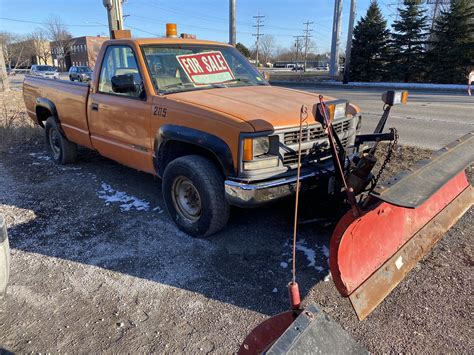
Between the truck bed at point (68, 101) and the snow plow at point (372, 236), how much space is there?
10.8 ft

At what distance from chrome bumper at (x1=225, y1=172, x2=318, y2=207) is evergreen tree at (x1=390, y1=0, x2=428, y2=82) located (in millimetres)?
29900

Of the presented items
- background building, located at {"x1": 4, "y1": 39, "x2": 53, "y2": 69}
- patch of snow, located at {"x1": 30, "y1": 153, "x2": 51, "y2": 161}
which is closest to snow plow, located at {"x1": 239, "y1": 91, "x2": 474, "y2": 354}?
patch of snow, located at {"x1": 30, "y1": 153, "x2": 51, "y2": 161}

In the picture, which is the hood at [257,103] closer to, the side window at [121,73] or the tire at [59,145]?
the side window at [121,73]

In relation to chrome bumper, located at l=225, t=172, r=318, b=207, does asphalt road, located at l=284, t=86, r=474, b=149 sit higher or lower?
lower

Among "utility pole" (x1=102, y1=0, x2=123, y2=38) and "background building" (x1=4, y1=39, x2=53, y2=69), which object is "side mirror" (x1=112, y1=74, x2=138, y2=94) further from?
"background building" (x1=4, y1=39, x2=53, y2=69)

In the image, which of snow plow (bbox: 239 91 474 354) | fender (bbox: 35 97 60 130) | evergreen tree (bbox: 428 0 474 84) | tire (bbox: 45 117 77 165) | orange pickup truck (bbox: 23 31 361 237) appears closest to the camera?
snow plow (bbox: 239 91 474 354)

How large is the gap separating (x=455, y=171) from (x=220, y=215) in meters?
1.98

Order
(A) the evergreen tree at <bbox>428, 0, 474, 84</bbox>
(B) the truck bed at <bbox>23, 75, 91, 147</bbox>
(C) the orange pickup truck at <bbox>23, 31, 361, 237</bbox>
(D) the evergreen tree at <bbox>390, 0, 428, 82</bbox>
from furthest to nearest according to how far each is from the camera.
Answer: (D) the evergreen tree at <bbox>390, 0, 428, 82</bbox>, (A) the evergreen tree at <bbox>428, 0, 474, 84</bbox>, (B) the truck bed at <bbox>23, 75, 91, 147</bbox>, (C) the orange pickup truck at <bbox>23, 31, 361, 237</bbox>

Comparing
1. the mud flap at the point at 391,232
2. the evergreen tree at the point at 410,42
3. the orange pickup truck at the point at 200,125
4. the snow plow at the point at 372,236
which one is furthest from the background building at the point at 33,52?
the mud flap at the point at 391,232

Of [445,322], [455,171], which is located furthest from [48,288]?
[455,171]

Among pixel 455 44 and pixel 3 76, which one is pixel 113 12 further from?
pixel 455 44

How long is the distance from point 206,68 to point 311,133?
1624 mm

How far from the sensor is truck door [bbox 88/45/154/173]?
4180mm

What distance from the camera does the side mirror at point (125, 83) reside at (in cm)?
405
